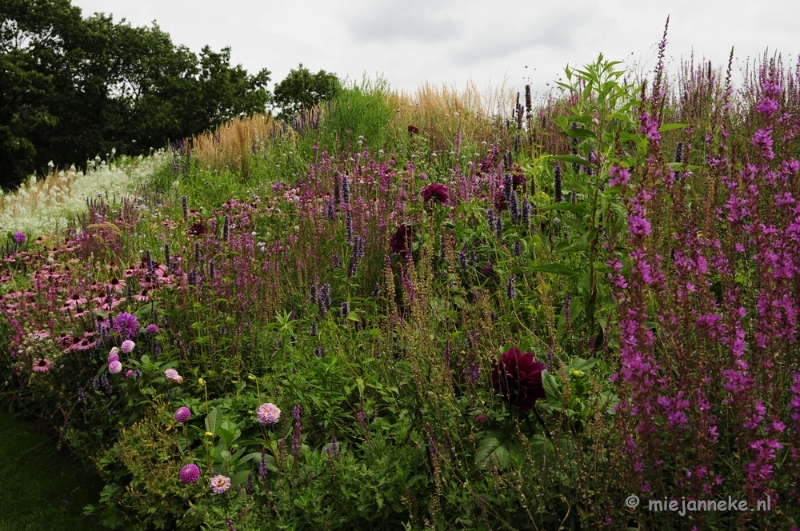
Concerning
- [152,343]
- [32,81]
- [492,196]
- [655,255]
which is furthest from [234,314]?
[32,81]

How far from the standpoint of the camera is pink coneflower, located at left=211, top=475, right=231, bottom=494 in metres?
3.00

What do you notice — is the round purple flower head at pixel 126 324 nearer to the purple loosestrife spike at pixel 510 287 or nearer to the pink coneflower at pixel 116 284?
the pink coneflower at pixel 116 284

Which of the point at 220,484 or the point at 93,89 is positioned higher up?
the point at 93,89

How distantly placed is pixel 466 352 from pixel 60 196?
10955 millimetres

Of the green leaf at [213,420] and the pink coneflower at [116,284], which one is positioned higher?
the pink coneflower at [116,284]

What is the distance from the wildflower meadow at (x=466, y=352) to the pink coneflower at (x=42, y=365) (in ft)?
0.10

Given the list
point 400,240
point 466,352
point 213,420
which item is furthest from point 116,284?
point 466,352

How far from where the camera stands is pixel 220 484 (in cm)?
303

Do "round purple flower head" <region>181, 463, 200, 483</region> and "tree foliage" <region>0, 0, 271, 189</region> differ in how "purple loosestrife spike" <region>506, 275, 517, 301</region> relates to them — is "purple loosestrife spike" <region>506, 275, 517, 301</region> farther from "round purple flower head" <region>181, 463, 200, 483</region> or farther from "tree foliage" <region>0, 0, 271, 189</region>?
"tree foliage" <region>0, 0, 271, 189</region>

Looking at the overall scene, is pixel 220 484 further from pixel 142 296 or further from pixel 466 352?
pixel 142 296

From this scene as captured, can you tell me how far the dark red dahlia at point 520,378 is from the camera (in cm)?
253

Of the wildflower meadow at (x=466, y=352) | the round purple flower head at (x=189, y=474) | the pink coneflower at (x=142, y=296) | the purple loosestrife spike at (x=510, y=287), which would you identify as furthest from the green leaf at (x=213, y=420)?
the purple loosestrife spike at (x=510, y=287)

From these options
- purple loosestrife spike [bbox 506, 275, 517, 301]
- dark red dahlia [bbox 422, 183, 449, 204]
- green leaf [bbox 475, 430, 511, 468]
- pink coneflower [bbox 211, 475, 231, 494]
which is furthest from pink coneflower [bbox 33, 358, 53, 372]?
green leaf [bbox 475, 430, 511, 468]

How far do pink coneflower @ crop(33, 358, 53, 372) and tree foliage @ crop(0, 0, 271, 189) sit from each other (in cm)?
2431
